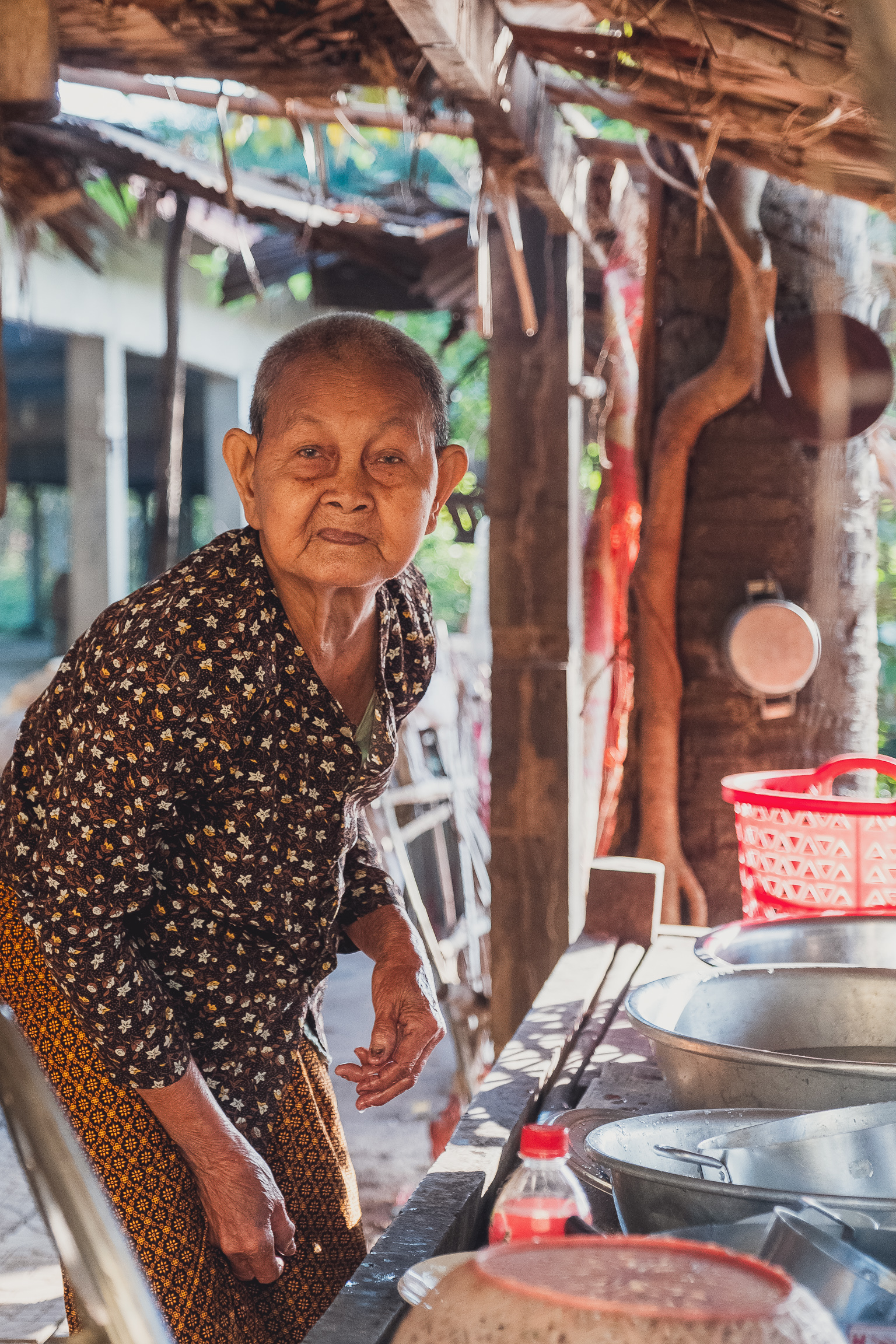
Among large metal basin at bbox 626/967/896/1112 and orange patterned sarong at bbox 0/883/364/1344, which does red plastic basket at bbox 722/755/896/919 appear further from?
orange patterned sarong at bbox 0/883/364/1344

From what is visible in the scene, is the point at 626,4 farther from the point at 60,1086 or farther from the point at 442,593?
the point at 442,593

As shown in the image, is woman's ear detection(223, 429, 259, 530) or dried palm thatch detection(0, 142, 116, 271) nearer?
woman's ear detection(223, 429, 259, 530)

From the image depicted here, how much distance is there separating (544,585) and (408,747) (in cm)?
291

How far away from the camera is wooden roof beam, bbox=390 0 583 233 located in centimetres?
193

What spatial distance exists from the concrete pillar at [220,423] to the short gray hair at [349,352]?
8807 millimetres

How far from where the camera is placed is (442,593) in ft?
52.2

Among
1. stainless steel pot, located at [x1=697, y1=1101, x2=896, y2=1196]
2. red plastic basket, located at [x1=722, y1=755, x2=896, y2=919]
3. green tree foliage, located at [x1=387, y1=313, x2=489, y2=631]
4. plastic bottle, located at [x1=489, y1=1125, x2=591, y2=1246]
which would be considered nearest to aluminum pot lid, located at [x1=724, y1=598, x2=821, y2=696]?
red plastic basket, located at [x1=722, y1=755, x2=896, y2=919]

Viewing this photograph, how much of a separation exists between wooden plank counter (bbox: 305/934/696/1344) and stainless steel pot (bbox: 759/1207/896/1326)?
1.20 feet

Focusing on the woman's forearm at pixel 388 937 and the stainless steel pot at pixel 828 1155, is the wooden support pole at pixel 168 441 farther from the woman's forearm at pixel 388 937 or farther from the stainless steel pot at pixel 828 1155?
the stainless steel pot at pixel 828 1155

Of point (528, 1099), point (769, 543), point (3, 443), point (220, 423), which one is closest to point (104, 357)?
point (220, 423)

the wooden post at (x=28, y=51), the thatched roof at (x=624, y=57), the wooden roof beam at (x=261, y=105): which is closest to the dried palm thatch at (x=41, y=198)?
the wooden roof beam at (x=261, y=105)

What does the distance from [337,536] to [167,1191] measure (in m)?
0.94

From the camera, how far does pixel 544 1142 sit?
102 cm

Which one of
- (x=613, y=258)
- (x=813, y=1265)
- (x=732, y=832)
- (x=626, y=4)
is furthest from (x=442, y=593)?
(x=813, y=1265)
